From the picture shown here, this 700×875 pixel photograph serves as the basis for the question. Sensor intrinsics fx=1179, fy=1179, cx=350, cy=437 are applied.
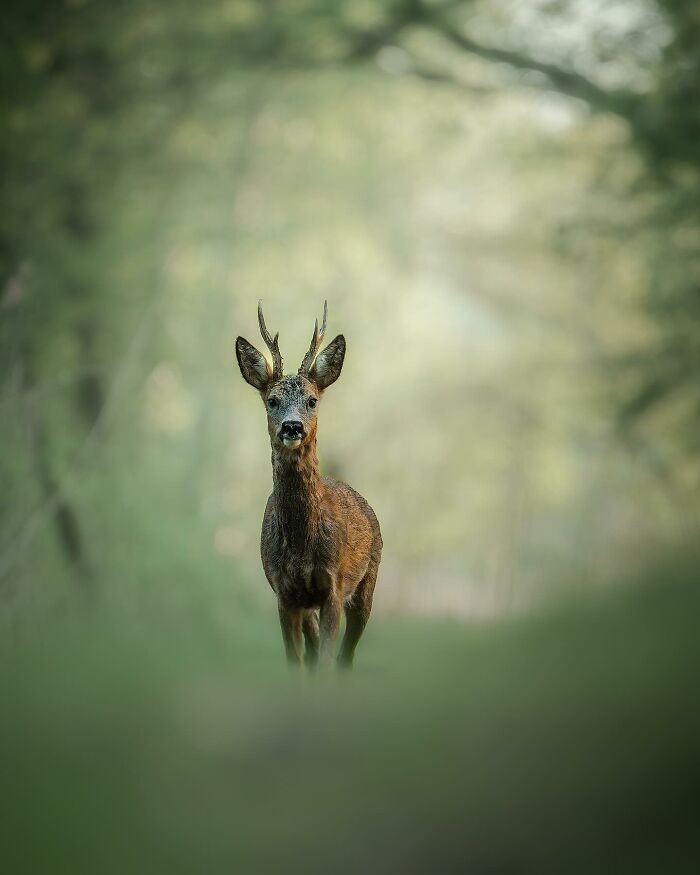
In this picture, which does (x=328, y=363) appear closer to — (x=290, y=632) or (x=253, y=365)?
(x=253, y=365)

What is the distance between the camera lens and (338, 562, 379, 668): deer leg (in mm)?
4211

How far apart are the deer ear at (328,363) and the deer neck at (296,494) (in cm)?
21

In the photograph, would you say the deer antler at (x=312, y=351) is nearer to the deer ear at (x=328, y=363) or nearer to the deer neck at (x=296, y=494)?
the deer ear at (x=328, y=363)

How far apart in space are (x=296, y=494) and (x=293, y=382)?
36 centimetres

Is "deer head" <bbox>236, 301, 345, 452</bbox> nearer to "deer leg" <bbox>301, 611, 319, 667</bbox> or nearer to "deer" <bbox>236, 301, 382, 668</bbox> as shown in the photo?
"deer" <bbox>236, 301, 382, 668</bbox>

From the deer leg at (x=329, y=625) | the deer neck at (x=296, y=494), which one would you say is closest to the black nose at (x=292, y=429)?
the deer neck at (x=296, y=494)

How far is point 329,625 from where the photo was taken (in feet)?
12.3

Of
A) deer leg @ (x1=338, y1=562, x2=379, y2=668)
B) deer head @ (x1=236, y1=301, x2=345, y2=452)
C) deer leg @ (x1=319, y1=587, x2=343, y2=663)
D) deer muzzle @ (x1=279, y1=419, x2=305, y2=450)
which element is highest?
deer head @ (x1=236, y1=301, x2=345, y2=452)

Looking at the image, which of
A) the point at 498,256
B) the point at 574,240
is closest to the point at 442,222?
the point at 498,256

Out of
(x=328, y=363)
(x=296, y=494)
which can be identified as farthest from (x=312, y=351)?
(x=296, y=494)

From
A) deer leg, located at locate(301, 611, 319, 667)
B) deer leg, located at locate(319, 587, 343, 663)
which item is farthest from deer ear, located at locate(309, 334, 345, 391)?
deer leg, located at locate(301, 611, 319, 667)

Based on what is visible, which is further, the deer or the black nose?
the deer

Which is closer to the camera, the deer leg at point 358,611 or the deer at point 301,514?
the deer at point 301,514

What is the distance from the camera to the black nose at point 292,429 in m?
3.60
